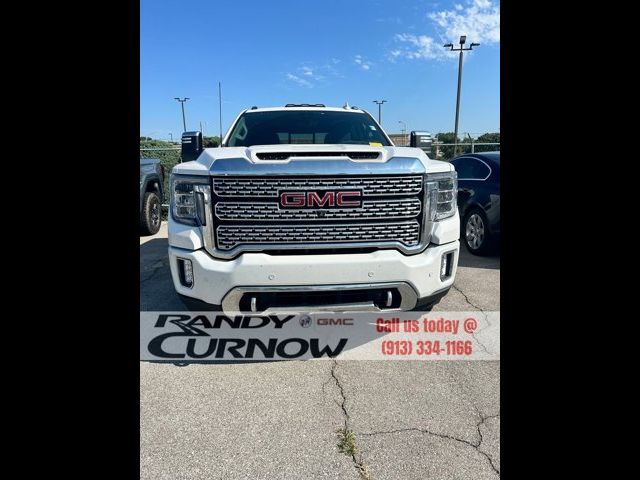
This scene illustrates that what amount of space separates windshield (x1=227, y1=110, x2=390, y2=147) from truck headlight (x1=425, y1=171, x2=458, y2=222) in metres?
1.37

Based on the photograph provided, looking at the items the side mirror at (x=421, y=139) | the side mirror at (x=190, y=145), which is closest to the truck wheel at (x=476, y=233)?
the side mirror at (x=421, y=139)

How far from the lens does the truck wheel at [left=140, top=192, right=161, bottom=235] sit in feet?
23.4

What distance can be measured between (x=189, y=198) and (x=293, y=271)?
917 millimetres

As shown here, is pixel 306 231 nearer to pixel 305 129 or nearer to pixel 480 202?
pixel 305 129

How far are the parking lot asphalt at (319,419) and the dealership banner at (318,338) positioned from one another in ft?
0.42

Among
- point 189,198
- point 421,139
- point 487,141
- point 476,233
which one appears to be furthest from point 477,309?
point 487,141

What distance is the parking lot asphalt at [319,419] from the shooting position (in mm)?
1719

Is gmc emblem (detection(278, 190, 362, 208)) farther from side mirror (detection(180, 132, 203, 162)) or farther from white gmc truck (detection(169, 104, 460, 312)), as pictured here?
side mirror (detection(180, 132, 203, 162))

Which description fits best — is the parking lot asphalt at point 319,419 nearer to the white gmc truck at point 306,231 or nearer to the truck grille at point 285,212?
the white gmc truck at point 306,231

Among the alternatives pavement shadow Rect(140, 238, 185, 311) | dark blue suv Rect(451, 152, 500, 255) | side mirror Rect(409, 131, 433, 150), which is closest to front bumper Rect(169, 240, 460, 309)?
pavement shadow Rect(140, 238, 185, 311)

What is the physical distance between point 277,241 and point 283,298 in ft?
1.31

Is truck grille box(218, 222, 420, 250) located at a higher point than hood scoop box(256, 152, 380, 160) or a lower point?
lower
